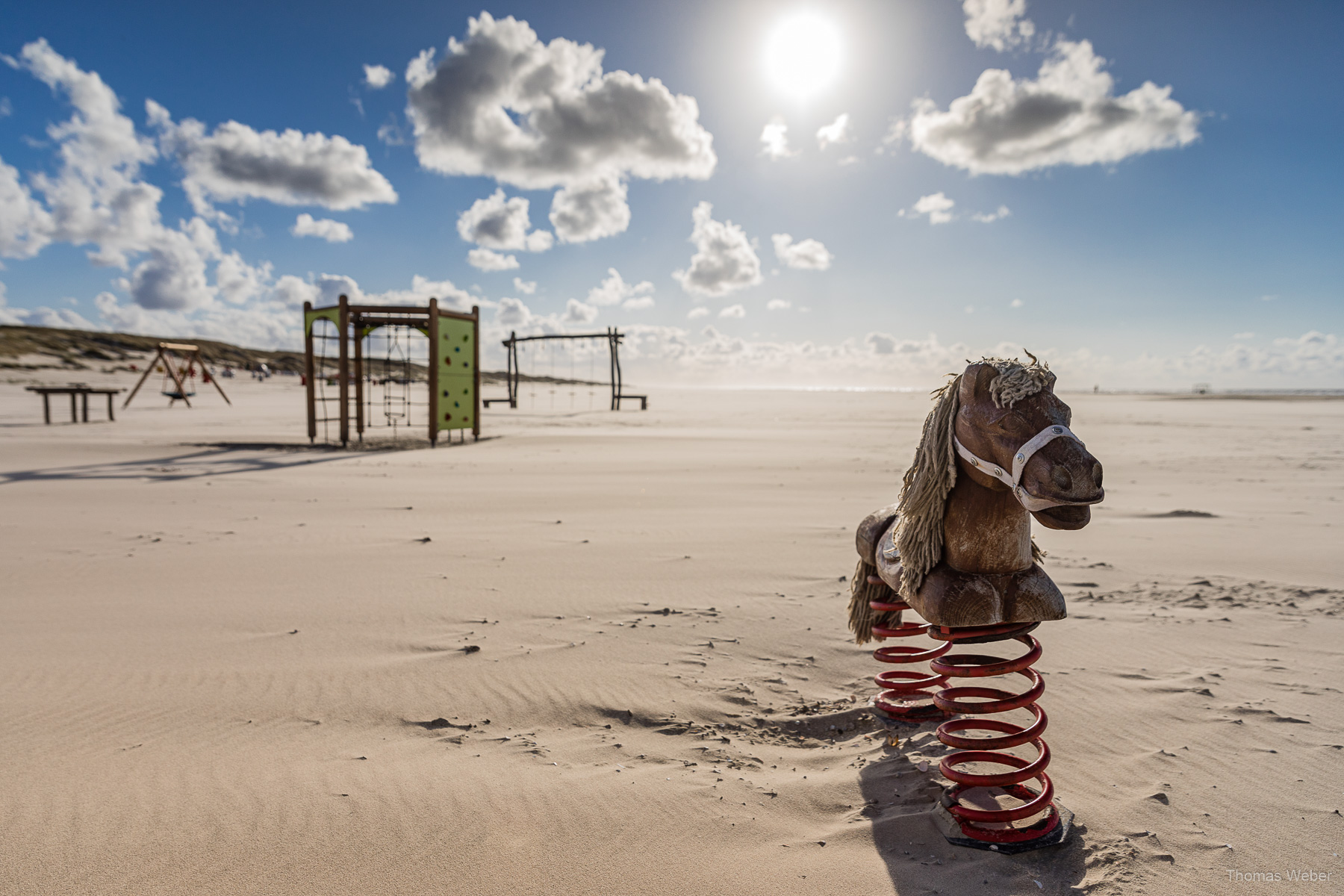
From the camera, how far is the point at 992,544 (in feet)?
7.89

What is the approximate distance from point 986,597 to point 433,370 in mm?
16869

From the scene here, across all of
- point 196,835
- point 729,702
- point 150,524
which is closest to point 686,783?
point 729,702

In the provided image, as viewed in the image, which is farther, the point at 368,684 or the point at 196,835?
the point at 368,684

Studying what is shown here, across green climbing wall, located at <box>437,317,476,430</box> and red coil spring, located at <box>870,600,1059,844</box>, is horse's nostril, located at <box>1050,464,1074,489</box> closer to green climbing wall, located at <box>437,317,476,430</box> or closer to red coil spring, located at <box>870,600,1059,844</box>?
red coil spring, located at <box>870,600,1059,844</box>

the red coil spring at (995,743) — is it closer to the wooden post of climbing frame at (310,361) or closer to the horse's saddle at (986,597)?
the horse's saddle at (986,597)

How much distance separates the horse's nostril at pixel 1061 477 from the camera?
2053 millimetres

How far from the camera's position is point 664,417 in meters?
31.1

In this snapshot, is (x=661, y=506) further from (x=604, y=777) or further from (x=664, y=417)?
(x=664, y=417)

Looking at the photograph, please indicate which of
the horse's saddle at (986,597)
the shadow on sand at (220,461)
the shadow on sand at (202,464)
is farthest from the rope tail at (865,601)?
the shadow on sand at (220,461)

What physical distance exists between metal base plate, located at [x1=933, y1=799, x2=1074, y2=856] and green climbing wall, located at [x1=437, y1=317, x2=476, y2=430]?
17.0m

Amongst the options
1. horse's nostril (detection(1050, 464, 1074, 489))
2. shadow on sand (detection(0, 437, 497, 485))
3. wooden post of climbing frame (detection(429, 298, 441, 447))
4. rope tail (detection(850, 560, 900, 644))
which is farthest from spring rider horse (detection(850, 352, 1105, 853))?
wooden post of climbing frame (detection(429, 298, 441, 447))

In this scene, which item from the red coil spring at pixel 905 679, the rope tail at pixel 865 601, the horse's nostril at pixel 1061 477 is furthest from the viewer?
the rope tail at pixel 865 601

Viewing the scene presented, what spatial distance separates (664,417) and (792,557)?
24.7 meters

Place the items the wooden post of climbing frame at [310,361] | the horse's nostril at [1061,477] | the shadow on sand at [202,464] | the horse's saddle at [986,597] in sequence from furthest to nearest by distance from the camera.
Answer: the wooden post of climbing frame at [310,361] → the shadow on sand at [202,464] → the horse's saddle at [986,597] → the horse's nostril at [1061,477]
